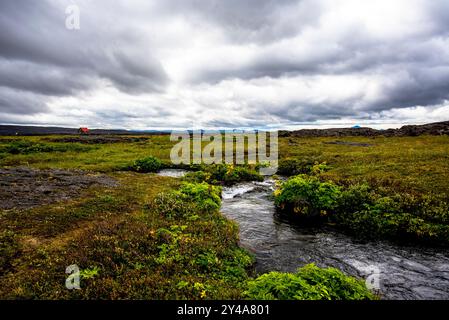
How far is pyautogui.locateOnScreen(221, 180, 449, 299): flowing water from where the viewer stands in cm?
1080

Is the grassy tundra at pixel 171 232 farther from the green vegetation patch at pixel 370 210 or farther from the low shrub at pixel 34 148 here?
the low shrub at pixel 34 148

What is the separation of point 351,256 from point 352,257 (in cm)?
10

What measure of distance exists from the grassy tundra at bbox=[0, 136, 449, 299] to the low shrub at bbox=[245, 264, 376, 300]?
4 centimetres

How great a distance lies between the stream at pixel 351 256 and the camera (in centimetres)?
1081

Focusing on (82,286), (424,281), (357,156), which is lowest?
(424,281)

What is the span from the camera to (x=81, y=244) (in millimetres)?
11586

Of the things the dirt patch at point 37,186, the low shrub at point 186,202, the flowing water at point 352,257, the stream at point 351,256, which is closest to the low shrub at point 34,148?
the dirt patch at point 37,186

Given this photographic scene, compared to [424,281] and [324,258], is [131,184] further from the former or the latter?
[424,281]

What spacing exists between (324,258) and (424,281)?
384 centimetres

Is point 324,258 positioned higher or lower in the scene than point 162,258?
lower

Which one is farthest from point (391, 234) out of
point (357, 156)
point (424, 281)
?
point (357, 156)

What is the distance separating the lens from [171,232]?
43.7ft

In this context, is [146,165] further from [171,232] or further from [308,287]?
[308,287]

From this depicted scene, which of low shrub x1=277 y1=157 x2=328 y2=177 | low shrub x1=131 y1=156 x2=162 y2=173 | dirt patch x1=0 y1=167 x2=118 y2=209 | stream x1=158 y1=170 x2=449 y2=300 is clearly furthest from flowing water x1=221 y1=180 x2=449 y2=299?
low shrub x1=131 y1=156 x2=162 y2=173
